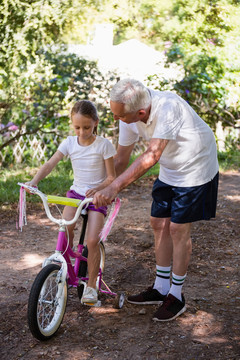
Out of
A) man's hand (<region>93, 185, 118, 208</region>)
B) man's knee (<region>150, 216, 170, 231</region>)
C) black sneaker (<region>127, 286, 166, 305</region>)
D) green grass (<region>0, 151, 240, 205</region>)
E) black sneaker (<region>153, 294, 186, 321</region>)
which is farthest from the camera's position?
green grass (<region>0, 151, 240, 205</region>)

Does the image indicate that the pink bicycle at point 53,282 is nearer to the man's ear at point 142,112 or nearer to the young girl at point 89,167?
the young girl at point 89,167

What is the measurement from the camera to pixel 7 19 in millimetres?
5887

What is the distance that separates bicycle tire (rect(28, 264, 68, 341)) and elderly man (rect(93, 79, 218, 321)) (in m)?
0.53

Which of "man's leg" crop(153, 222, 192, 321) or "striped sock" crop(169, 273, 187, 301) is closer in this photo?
"man's leg" crop(153, 222, 192, 321)

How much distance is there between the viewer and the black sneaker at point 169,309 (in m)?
2.92

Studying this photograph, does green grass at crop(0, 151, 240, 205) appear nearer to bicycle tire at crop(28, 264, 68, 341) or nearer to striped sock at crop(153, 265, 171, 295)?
striped sock at crop(153, 265, 171, 295)

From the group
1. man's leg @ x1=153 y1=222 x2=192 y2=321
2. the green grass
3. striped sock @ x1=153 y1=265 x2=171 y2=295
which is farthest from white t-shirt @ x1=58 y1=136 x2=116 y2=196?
the green grass

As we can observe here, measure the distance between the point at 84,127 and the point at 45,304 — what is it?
1104mm

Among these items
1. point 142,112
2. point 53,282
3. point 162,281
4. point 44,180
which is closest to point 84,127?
point 142,112

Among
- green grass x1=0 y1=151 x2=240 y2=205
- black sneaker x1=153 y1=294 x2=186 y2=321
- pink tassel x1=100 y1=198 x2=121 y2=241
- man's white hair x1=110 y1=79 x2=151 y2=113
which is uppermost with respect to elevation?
man's white hair x1=110 y1=79 x2=151 y2=113

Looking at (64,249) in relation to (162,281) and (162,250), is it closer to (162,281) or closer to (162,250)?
(162,250)

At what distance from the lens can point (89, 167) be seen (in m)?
2.97

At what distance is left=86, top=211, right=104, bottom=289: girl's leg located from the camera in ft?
9.32

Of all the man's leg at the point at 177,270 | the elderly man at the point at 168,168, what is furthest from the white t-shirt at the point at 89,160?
the man's leg at the point at 177,270
